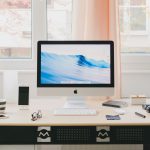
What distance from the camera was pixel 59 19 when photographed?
3295 mm

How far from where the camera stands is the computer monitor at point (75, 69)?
2.49 m

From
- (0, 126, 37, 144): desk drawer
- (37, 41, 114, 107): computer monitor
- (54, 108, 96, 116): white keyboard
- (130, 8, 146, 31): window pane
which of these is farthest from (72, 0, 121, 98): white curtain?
(0, 126, 37, 144): desk drawer

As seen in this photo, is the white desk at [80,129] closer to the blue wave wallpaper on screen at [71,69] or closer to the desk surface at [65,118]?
the desk surface at [65,118]

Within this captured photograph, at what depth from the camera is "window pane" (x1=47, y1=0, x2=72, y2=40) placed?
129 inches

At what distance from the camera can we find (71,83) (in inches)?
98.0

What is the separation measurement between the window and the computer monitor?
792 mm

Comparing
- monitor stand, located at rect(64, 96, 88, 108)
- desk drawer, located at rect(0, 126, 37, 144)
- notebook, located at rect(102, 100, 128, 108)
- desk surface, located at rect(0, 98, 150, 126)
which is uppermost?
monitor stand, located at rect(64, 96, 88, 108)

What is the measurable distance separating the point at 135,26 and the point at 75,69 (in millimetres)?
1076

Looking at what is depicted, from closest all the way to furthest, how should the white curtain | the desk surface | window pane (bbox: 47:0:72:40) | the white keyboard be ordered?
the desk surface < the white keyboard < the white curtain < window pane (bbox: 47:0:72:40)

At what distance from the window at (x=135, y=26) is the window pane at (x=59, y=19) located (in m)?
0.54

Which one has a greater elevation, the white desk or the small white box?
the small white box

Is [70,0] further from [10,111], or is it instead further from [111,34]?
[10,111]

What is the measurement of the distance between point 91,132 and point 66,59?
637 millimetres

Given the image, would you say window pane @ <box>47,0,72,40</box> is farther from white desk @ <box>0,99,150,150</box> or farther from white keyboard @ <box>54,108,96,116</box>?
white desk @ <box>0,99,150,150</box>
